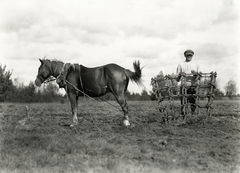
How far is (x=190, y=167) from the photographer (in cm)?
397

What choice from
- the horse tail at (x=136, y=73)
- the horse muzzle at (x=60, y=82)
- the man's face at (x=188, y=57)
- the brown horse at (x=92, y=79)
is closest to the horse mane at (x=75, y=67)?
the brown horse at (x=92, y=79)

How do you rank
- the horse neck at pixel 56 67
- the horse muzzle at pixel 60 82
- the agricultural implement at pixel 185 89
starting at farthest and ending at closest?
1. the horse neck at pixel 56 67
2. the horse muzzle at pixel 60 82
3. the agricultural implement at pixel 185 89

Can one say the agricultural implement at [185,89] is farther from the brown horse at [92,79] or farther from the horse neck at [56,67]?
the horse neck at [56,67]

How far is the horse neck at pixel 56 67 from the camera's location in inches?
328

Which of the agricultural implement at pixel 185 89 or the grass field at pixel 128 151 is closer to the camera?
the grass field at pixel 128 151

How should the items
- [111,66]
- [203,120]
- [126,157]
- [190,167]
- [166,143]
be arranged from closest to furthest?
[190,167] → [126,157] → [166,143] → [203,120] → [111,66]

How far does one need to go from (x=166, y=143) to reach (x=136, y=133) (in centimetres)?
128

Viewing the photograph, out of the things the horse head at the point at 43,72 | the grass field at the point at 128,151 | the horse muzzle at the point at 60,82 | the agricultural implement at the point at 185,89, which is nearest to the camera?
the grass field at the point at 128,151

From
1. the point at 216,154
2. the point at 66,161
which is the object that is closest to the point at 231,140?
the point at 216,154

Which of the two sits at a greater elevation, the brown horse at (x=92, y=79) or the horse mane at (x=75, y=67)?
the horse mane at (x=75, y=67)

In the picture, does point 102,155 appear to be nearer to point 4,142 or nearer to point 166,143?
point 166,143

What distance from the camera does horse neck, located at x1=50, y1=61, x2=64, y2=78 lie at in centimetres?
834

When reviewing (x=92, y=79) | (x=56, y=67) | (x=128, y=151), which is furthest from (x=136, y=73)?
(x=128, y=151)

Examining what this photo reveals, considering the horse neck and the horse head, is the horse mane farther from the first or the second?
the horse head
